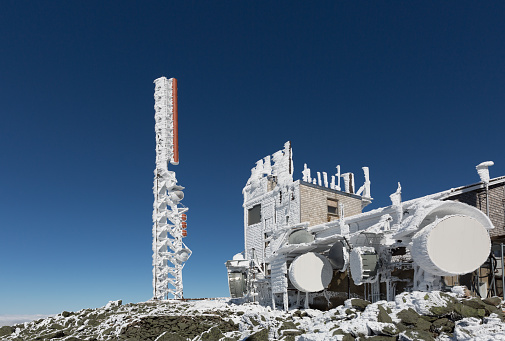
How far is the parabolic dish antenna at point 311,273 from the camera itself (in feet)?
78.2

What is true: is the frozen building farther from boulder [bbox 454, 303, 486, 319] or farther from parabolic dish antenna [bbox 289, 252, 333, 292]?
boulder [bbox 454, 303, 486, 319]

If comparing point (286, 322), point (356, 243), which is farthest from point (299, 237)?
point (286, 322)

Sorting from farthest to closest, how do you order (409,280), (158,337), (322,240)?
(322,240)
(158,337)
(409,280)

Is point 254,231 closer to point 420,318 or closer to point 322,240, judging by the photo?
point 322,240

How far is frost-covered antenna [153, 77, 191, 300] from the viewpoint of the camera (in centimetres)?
3534

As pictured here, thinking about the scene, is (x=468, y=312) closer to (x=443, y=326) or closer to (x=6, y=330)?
(x=443, y=326)

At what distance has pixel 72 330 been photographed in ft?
78.9

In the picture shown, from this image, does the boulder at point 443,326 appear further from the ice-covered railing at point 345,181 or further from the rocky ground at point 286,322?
the ice-covered railing at point 345,181

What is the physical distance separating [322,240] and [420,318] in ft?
34.2

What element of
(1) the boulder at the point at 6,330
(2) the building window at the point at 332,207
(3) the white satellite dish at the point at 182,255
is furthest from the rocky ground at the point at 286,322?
(2) the building window at the point at 332,207

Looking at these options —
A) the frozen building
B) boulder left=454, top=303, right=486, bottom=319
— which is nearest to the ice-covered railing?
the frozen building

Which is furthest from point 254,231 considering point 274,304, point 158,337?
point 158,337

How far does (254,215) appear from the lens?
39219 millimetres

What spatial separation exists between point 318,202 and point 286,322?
53.2 feet
